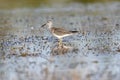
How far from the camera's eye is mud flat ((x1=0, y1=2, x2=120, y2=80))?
980 cm

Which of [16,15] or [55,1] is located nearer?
[16,15]

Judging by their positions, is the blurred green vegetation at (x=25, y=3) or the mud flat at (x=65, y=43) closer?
the mud flat at (x=65, y=43)

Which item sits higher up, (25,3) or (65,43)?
(25,3)

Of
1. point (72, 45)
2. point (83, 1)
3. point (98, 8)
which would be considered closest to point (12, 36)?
point (72, 45)

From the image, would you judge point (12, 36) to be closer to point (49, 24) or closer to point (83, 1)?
point (49, 24)

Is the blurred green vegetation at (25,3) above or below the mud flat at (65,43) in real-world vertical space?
above

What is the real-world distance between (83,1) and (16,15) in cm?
532

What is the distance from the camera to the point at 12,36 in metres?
15.3

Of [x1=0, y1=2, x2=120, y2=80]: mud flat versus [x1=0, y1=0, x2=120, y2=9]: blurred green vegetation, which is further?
[x1=0, y1=0, x2=120, y2=9]: blurred green vegetation

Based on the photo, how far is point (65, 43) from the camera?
13.6m

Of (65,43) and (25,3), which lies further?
(25,3)

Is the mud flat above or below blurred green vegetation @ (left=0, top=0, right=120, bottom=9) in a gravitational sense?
below

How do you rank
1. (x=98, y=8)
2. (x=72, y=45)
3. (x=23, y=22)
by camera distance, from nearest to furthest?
(x=72, y=45)
(x=23, y=22)
(x=98, y=8)

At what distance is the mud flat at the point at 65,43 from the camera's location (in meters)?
9.80
